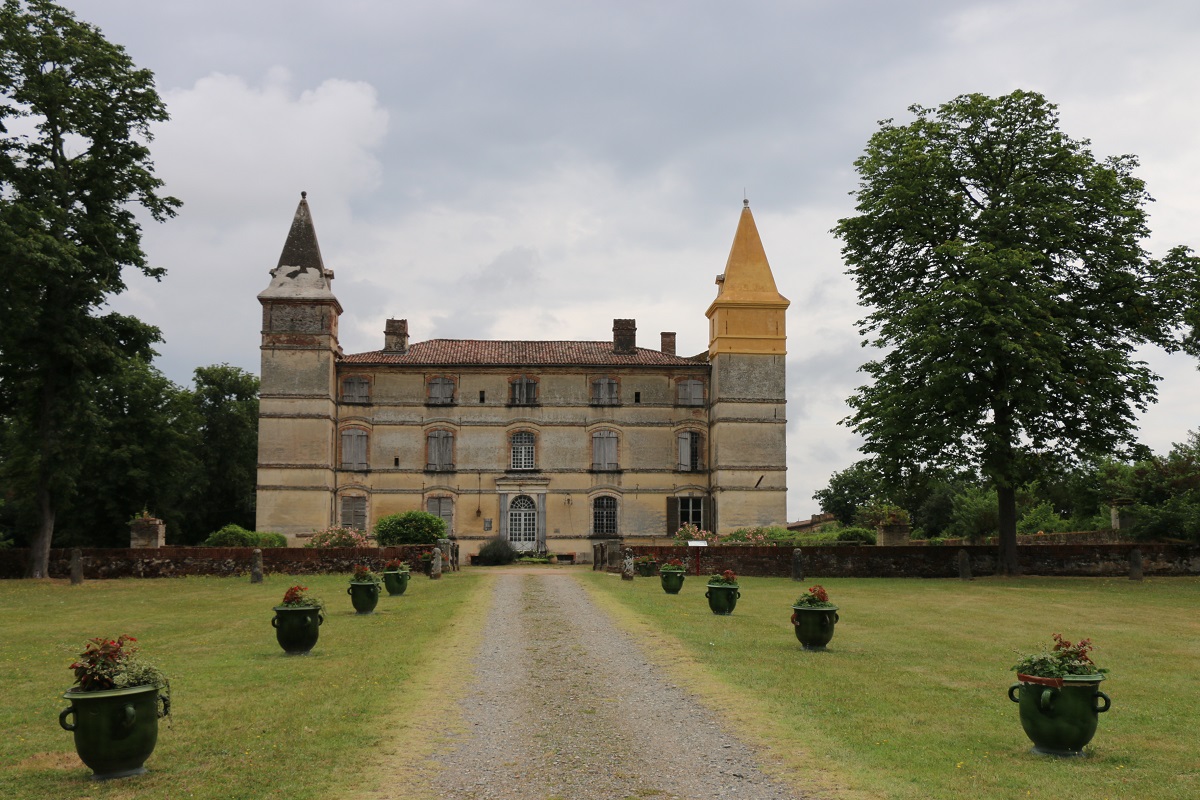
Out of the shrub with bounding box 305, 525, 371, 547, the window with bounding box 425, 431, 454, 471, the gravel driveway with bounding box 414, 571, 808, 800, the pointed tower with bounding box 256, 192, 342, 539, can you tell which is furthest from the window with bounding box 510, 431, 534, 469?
the gravel driveway with bounding box 414, 571, 808, 800

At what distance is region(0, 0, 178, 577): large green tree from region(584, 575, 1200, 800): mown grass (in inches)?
734

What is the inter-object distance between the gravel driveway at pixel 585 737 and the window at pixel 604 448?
2971cm

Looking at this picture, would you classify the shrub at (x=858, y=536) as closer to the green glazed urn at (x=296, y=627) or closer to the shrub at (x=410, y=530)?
the shrub at (x=410, y=530)

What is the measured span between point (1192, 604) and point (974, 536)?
2744cm

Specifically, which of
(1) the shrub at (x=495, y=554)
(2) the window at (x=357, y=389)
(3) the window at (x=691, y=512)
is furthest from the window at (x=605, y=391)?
(2) the window at (x=357, y=389)

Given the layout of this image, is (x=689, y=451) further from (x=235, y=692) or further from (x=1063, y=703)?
(x=1063, y=703)

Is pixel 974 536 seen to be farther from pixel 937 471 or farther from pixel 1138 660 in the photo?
pixel 1138 660

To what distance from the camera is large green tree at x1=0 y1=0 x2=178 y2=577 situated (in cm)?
3072

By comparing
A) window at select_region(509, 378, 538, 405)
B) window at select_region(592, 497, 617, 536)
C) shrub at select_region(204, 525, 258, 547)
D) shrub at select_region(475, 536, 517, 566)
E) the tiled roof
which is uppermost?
the tiled roof

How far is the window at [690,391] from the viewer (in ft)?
153

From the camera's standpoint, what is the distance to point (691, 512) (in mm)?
45844

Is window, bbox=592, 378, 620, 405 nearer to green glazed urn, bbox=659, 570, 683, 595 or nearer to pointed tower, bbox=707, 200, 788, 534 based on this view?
pointed tower, bbox=707, 200, 788, 534

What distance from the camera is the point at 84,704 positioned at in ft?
28.3

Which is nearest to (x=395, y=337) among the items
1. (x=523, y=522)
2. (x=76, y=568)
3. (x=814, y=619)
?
(x=523, y=522)
